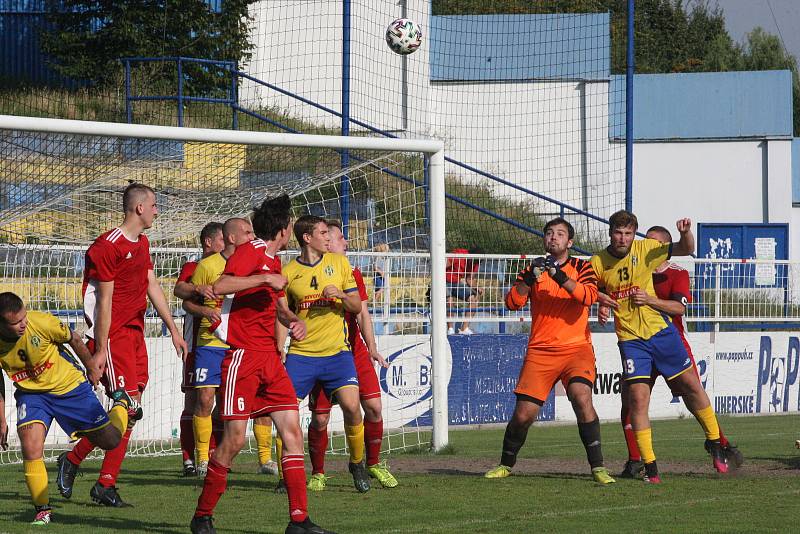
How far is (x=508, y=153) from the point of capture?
27703 mm

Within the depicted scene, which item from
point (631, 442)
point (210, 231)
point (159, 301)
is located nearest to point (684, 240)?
point (631, 442)

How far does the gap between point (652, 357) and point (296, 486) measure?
3874 mm

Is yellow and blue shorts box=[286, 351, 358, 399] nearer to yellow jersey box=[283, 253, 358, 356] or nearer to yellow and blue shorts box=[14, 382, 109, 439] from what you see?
yellow jersey box=[283, 253, 358, 356]

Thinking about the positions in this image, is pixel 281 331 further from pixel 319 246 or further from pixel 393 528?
pixel 393 528

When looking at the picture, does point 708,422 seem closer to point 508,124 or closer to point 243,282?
point 243,282

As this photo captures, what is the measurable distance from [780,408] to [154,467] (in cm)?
1082

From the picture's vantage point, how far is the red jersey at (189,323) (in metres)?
9.68

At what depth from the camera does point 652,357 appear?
9.55 m

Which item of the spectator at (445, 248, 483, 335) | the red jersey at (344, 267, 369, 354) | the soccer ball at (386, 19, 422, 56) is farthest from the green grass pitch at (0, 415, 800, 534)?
the soccer ball at (386, 19, 422, 56)

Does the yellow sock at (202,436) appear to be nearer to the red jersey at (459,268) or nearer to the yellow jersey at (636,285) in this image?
the yellow jersey at (636,285)


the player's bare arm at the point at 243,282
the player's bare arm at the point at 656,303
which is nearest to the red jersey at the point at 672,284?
the player's bare arm at the point at 656,303

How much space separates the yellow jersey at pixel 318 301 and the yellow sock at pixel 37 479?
6.73 ft

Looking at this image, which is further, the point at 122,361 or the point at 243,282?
the point at 122,361

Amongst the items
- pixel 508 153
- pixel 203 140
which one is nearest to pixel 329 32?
pixel 508 153
